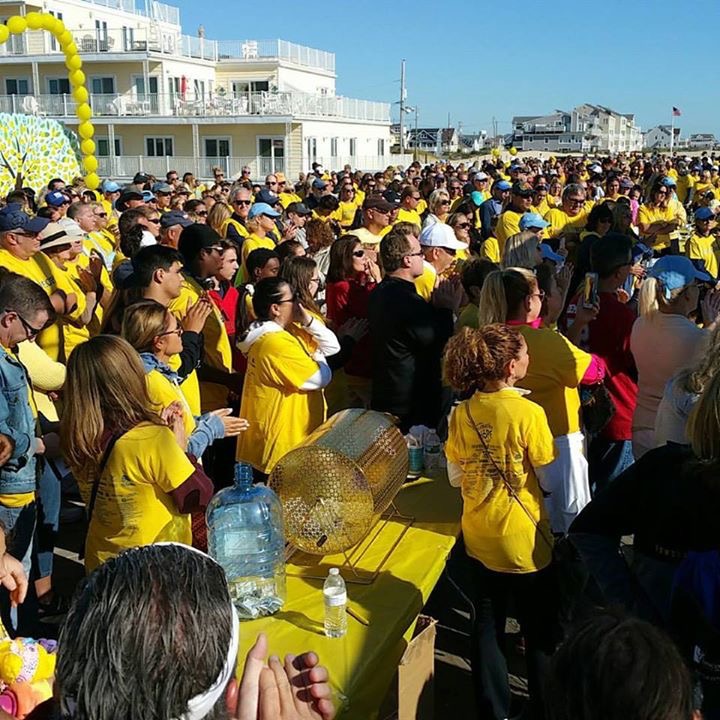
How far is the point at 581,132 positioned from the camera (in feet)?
285

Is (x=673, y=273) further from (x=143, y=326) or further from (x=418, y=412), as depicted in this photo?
(x=143, y=326)

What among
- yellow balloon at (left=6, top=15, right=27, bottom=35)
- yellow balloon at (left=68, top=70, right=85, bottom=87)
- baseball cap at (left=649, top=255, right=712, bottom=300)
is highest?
yellow balloon at (left=6, top=15, right=27, bottom=35)

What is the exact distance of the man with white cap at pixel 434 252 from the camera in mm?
5531

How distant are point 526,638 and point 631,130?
104 m

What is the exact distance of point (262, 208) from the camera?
26.0 feet

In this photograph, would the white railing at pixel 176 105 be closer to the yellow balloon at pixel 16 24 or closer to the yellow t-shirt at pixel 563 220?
the yellow balloon at pixel 16 24

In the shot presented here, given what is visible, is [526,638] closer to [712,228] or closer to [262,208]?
[262,208]

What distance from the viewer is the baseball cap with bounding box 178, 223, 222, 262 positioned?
5357mm

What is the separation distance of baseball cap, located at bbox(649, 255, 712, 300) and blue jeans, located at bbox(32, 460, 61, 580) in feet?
11.2

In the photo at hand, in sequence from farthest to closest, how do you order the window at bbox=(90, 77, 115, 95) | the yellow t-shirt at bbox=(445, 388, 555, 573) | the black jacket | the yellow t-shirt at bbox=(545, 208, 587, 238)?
the window at bbox=(90, 77, 115, 95) < the yellow t-shirt at bbox=(545, 208, 587, 238) < the black jacket < the yellow t-shirt at bbox=(445, 388, 555, 573)

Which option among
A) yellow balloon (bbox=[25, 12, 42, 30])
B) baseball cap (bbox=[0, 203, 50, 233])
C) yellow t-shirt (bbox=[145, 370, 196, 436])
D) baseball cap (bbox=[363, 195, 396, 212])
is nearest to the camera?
yellow t-shirt (bbox=[145, 370, 196, 436])

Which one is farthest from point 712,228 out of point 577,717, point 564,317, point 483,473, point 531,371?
point 577,717

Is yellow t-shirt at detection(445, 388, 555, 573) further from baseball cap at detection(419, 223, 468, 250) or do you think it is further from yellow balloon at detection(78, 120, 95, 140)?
yellow balloon at detection(78, 120, 95, 140)

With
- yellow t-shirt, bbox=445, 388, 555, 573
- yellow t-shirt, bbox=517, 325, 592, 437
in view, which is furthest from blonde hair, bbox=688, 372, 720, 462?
yellow t-shirt, bbox=517, 325, 592, 437
